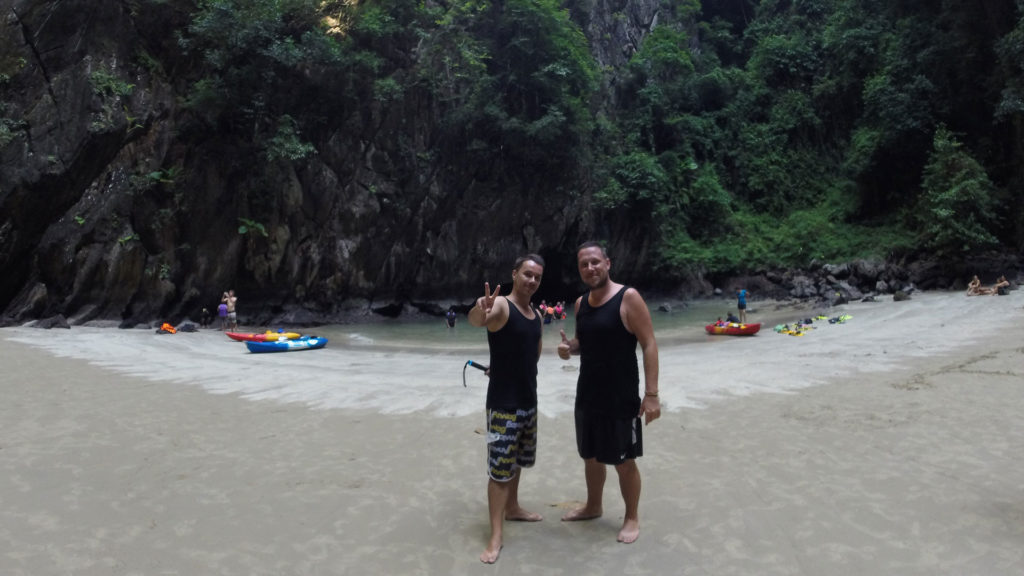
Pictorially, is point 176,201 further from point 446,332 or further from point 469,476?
point 469,476

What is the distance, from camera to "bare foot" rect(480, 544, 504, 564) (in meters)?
3.27

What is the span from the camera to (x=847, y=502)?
3975 mm

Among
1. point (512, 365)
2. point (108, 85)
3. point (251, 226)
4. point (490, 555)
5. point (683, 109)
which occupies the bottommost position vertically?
point (490, 555)

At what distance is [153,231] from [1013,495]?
2173cm

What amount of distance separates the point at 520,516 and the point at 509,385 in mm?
995

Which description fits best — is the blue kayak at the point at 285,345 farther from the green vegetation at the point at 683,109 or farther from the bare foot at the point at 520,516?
the bare foot at the point at 520,516

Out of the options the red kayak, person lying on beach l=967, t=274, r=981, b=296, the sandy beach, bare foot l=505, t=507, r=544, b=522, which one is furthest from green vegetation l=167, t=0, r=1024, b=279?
bare foot l=505, t=507, r=544, b=522

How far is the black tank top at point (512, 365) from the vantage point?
3461mm

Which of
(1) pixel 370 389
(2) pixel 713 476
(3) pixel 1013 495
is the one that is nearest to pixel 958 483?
(3) pixel 1013 495

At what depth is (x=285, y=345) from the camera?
45.8ft

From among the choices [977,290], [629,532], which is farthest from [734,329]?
[629,532]

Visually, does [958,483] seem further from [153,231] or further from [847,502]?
[153,231]

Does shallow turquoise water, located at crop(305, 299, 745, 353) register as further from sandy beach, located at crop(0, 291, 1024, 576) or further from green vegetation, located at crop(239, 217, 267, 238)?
sandy beach, located at crop(0, 291, 1024, 576)

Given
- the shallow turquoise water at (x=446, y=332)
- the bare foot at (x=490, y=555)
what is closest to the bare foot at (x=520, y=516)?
the bare foot at (x=490, y=555)
